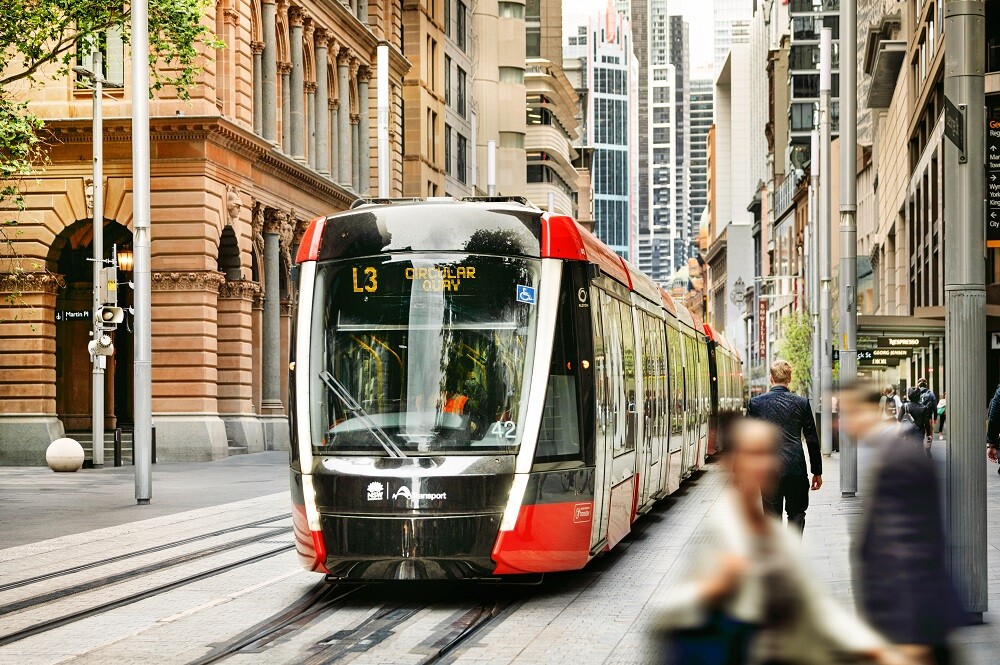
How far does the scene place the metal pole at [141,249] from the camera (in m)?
22.0

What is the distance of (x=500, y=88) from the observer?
82.4 metres

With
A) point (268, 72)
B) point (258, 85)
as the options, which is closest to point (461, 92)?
point (268, 72)

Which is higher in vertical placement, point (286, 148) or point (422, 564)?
point (286, 148)

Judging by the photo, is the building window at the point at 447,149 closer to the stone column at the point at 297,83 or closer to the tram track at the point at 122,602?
the stone column at the point at 297,83

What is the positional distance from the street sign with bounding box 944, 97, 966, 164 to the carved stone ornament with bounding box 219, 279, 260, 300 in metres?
30.4

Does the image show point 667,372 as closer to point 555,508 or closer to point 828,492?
point 828,492

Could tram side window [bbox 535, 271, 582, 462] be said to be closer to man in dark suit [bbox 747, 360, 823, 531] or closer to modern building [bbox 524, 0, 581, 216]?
man in dark suit [bbox 747, 360, 823, 531]

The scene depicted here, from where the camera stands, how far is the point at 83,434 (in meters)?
40.4

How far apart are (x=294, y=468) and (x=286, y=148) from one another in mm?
34344

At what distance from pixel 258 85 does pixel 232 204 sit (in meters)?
4.93

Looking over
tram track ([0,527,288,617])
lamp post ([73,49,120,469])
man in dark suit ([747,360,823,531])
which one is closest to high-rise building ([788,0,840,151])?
lamp post ([73,49,120,469])

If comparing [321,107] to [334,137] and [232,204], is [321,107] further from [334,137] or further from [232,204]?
[232,204]

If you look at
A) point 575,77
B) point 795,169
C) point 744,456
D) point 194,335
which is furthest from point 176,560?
point 575,77

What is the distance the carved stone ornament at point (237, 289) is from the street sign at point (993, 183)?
61.7 feet
